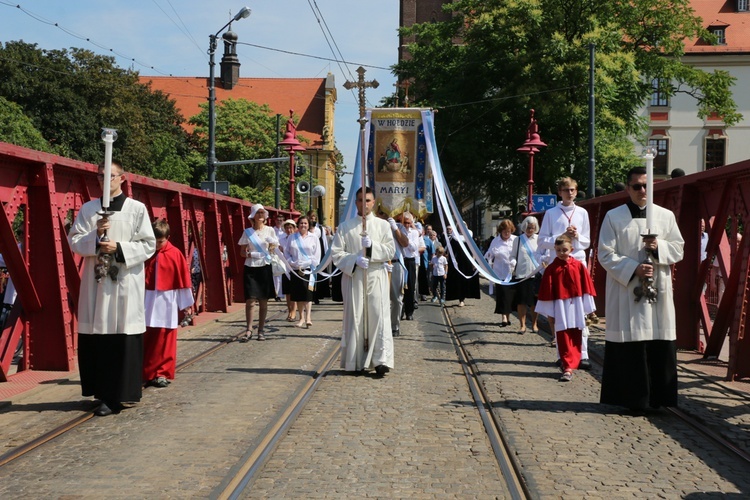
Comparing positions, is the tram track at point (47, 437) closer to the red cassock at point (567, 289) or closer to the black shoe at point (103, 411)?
the black shoe at point (103, 411)

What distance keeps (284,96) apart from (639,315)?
293ft

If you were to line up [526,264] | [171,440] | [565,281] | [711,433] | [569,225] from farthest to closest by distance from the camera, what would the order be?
1. [526,264]
2. [569,225]
3. [565,281]
4. [711,433]
5. [171,440]

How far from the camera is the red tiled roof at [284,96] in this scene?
300 ft

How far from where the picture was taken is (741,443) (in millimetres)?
6836

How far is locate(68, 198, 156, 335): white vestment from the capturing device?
7.84 meters

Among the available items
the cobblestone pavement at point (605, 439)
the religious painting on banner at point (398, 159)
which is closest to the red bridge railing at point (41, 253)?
the cobblestone pavement at point (605, 439)

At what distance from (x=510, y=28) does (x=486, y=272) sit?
2451 centimetres

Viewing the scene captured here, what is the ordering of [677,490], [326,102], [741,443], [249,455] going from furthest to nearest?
[326,102] → [741,443] → [249,455] → [677,490]

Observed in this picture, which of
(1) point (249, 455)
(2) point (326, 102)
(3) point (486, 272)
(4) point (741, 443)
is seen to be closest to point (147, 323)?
(1) point (249, 455)

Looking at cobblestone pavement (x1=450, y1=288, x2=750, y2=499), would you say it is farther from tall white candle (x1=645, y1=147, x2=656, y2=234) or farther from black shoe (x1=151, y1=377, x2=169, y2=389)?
black shoe (x1=151, y1=377, x2=169, y2=389)

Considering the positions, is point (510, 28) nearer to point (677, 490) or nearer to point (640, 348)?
point (640, 348)

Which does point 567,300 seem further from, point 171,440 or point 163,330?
point 171,440

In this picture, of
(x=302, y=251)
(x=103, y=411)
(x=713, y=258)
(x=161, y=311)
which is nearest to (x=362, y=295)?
(x=161, y=311)

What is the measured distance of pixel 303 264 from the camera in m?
16.2
